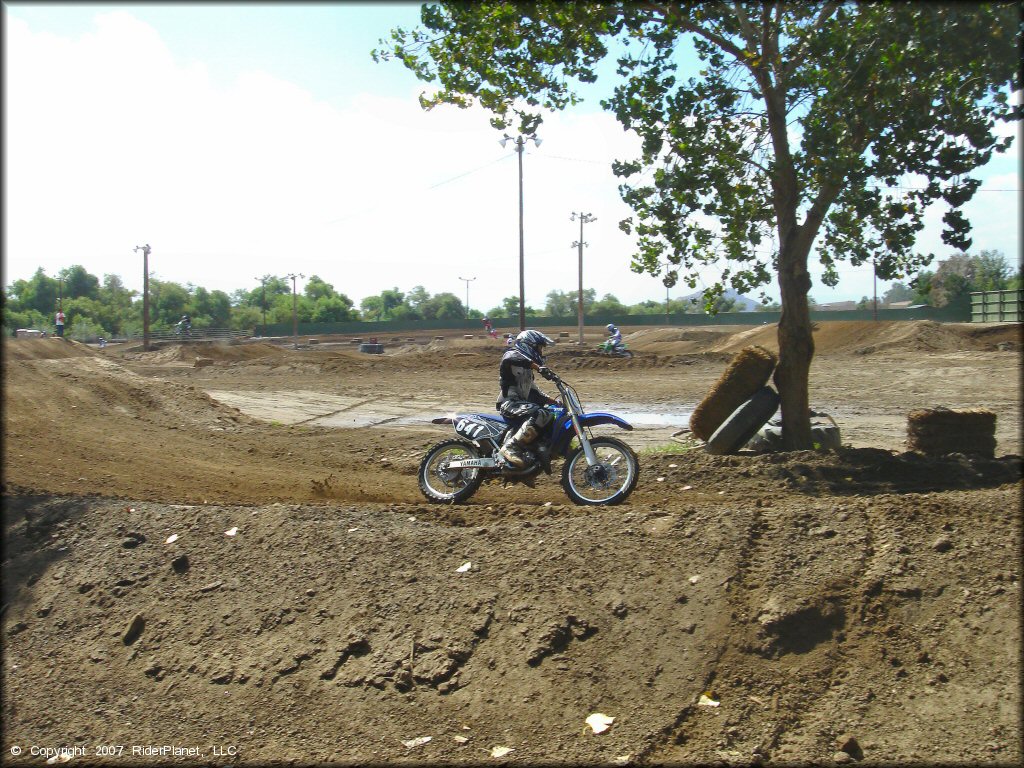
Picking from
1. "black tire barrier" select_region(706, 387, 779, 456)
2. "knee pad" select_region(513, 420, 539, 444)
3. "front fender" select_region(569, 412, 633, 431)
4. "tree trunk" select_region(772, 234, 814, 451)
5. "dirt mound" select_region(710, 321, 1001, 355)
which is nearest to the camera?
"front fender" select_region(569, 412, 633, 431)

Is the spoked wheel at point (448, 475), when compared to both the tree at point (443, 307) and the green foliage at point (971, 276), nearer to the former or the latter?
the green foliage at point (971, 276)

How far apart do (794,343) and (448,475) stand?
467 cm

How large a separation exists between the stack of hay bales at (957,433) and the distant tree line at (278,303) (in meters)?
1.56

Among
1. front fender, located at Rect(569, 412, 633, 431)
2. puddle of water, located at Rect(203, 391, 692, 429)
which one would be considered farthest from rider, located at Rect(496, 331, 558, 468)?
puddle of water, located at Rect(203, 391, 692, 429)

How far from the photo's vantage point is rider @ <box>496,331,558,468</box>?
857 cm

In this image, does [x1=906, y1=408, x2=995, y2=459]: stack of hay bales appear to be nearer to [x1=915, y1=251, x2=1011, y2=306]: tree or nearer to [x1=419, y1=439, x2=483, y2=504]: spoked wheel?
[x1=419, y1=439, x2=483, y2=504]: spoked wheel

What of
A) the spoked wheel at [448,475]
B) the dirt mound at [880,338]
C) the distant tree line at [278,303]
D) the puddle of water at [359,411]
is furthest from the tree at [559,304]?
the spoked wheel at [448,475]

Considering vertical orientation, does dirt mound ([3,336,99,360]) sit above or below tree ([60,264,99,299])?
below

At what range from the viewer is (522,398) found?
8.87 m

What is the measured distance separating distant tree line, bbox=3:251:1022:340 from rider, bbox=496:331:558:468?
3.49 m

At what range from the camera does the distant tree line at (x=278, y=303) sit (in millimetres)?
10445

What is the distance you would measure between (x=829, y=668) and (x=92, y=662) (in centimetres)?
490

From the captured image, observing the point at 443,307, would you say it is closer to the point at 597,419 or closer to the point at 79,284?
the point at 79,284

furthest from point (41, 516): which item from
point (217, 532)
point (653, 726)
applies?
point (653, 726)
